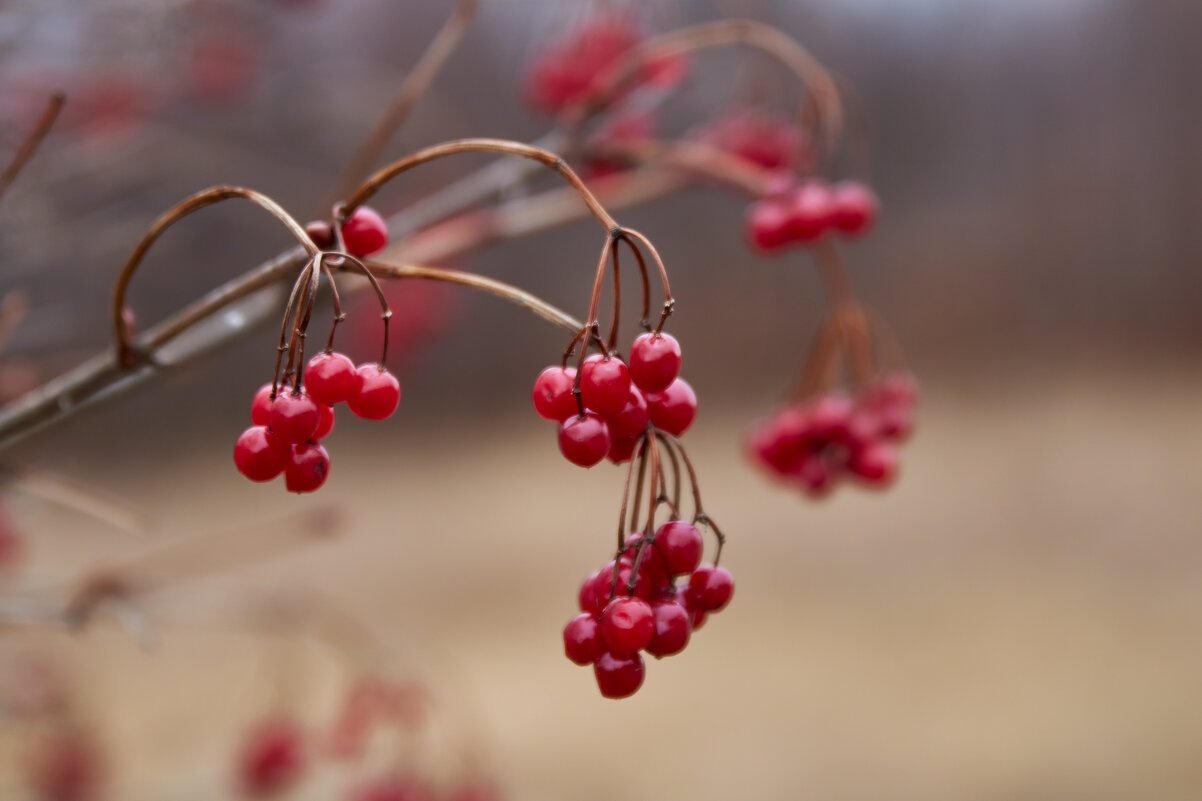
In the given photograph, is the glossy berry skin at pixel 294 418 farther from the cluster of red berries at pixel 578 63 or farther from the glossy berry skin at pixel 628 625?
the cluster of red berries at pixel 578 63

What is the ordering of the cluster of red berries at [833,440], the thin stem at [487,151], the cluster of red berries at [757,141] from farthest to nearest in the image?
the cluster of red berries at [757,141], the cluster of red berries at [833,440], the thin stem at [487,151]

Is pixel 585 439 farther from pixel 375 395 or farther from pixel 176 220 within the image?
pixel 176 220

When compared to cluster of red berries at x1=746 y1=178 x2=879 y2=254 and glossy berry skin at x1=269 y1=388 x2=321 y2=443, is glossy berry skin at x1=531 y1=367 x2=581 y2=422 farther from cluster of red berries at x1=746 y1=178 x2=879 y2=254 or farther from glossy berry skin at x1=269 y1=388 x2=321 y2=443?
cluster of red berries at x1=746 y1=178 x2=879 y2=254

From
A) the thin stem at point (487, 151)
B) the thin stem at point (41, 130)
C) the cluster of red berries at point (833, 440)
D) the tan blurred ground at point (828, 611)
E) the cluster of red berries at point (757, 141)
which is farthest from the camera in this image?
the tan blurred ground at point (828, 611)

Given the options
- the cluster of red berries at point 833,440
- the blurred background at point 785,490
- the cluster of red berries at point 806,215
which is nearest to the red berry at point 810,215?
the cluster of red berries at point 806,215

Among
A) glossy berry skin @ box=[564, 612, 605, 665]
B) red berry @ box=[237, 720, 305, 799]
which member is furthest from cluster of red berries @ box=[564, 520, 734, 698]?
red berry @ box=[237, 720, 305, 799]

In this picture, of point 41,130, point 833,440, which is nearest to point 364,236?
point 41,130

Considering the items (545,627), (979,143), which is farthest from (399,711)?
(979,143)
